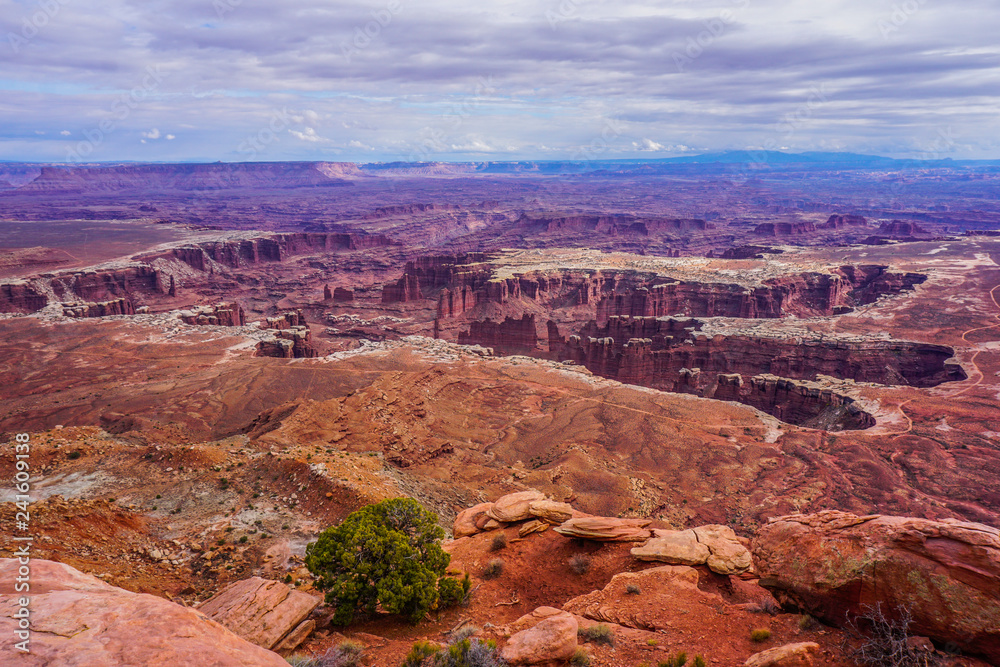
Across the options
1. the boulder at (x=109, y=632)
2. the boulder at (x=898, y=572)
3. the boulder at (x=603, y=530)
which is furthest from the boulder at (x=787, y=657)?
the boulder at (x=109, y=632)

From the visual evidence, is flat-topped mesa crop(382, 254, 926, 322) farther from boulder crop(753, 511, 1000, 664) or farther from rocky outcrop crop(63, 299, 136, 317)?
boulder crop(753, 511, 1000, 664)

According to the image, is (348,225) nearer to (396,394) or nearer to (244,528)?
(396,394)

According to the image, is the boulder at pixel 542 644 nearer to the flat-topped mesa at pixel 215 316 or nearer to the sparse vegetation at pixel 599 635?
the sparse vegetation at pixel 599 635

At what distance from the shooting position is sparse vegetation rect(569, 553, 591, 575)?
1430 cm

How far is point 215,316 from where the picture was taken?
242 ft

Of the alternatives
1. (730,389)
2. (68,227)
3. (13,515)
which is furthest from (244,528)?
(68,227)

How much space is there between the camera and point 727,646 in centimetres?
1026

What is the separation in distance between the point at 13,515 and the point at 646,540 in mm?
17207

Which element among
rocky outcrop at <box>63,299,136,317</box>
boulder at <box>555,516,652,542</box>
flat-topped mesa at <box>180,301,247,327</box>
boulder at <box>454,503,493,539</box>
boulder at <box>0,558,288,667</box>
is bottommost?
flat-topped mesa at <box>180,301,247,327</box>

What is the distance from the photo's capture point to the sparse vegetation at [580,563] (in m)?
14.3

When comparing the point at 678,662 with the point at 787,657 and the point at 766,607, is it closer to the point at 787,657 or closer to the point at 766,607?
the point at 787,657

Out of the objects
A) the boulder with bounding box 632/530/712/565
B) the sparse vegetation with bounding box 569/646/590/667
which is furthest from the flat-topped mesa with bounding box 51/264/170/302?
the sparse vegetation with bounding box 569/646/590/667

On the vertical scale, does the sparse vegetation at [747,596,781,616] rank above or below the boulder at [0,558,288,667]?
below

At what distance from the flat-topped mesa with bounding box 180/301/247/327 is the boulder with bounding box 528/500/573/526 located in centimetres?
6454
